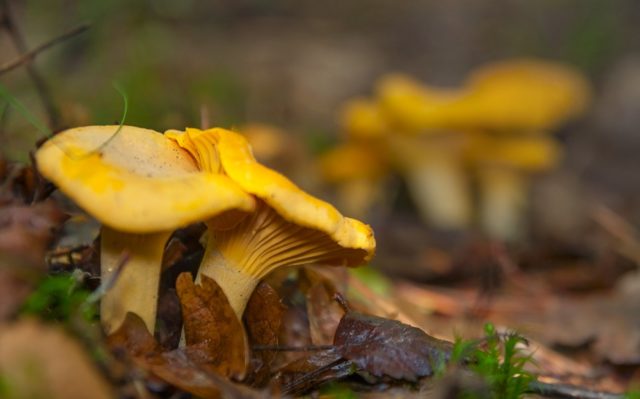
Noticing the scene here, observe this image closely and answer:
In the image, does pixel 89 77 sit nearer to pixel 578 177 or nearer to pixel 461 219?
pixel 461 219

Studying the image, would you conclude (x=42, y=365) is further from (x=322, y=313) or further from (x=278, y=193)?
(x=322, y=313)

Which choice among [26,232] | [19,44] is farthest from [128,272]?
[19,44]

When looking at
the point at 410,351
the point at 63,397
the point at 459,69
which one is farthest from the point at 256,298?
the point at 459,69

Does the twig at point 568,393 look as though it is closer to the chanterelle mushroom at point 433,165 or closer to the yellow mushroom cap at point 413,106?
the yellow mushroom cap at point 413,106

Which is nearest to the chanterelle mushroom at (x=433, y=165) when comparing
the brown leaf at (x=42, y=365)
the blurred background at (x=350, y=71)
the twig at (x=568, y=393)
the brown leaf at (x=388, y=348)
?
the blurred background at (x=350, y=71)

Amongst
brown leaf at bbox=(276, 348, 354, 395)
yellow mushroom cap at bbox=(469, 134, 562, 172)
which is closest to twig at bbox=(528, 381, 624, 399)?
brown leaf at bbox=(276, 348, 354, 395)

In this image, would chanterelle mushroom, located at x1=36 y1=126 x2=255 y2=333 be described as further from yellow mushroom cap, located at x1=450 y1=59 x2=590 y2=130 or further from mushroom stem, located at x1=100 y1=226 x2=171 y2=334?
yellow mushroom cap, located at x1=450 y1=59 x2=590 y2=130
